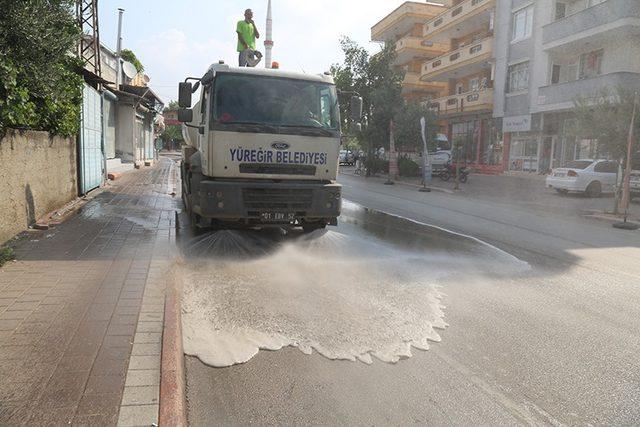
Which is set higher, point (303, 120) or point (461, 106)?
point (461, 106)

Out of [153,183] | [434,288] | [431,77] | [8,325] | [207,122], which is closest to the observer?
[8,325]

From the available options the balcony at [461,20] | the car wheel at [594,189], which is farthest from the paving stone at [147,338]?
the balcony at [461,20]

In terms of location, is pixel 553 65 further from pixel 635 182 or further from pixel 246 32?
pixel 246 32

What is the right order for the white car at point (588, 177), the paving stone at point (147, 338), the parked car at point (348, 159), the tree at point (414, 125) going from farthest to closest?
the parked car at point (348, 159)
the tree at point (414, 125)
the white car at point (588, 177)
the paving stone at point (147, 338)

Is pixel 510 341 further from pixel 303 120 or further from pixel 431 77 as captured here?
pixel 431 77

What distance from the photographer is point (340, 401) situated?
3588 mm

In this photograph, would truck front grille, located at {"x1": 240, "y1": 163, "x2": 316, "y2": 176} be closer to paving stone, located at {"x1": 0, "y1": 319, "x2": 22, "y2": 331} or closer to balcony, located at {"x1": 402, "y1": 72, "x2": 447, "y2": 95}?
paving stone, located at {"x1": 0, "y1": 319, "x2": 22, "y2": 331}

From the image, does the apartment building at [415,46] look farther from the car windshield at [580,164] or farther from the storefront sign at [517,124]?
the car windshield at [580,164]

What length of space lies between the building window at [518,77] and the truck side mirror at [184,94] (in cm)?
2688

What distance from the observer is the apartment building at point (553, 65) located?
2403cm

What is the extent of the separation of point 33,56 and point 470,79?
3654cm

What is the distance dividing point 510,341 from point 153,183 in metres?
16.4

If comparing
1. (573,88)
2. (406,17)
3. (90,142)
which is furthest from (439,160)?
(406,17)

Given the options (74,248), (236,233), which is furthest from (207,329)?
(236,233)
